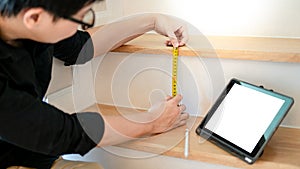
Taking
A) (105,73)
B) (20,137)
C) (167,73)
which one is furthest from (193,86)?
(20,137)

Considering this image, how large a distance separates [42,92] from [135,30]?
0.38m

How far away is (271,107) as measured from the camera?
90cm

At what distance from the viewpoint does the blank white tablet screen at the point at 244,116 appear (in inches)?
35.1

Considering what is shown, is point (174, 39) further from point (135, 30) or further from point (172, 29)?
point (135, 30)

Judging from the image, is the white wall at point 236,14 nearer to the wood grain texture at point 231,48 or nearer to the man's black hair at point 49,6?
the wood grain texture at point 231,48

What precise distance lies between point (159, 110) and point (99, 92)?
1.23ft

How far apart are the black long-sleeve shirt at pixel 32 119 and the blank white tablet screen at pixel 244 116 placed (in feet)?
1.21

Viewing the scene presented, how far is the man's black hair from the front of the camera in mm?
570

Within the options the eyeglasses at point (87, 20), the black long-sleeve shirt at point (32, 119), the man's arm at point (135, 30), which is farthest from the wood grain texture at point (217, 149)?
the eyeglasses at point (87, 20)

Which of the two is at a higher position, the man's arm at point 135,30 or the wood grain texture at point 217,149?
the man's arm at point 135,30

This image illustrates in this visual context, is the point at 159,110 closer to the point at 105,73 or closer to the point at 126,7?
the point at 105,73

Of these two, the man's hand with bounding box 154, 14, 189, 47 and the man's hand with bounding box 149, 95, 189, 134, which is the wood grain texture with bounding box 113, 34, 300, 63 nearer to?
the man's hand with bounding box 154, 14, 189, 47

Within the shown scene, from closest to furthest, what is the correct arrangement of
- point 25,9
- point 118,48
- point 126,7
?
point 25,9
point 118,48
point 126,7

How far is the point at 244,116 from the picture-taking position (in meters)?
0.94
